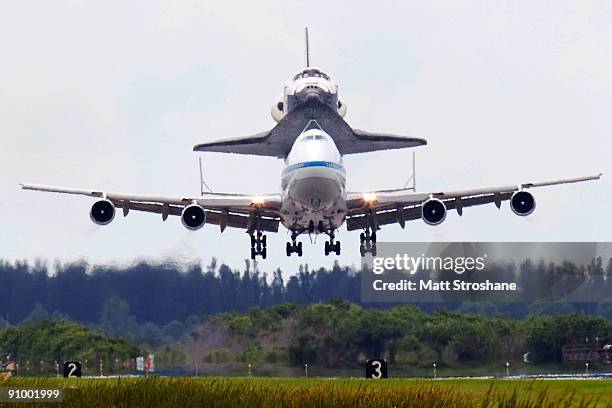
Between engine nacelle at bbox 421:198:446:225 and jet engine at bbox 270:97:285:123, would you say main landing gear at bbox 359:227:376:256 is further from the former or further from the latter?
jet engine at bbox 270:97:285:123

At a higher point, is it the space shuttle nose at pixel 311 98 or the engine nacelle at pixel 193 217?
the space shuttle nose at pixel 311 98

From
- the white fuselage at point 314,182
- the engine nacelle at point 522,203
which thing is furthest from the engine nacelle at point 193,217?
the engine nacelle at point 522,203

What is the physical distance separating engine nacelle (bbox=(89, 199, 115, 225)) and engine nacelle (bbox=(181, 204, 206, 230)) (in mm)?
3202

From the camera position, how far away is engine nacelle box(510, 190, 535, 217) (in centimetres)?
5397

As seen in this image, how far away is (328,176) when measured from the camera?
50750mm

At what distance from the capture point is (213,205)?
2185 inches

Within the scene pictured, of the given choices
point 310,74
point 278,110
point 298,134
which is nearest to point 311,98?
point 310,74

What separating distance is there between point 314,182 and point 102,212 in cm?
992

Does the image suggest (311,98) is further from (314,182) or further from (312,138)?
(314,182)

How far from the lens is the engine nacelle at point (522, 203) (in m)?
54.0

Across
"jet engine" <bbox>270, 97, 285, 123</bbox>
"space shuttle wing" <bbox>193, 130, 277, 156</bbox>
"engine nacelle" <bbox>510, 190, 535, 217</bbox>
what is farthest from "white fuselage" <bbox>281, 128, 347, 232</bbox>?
"jet engine" <bbox>270, 97, 285, 123</bbox>

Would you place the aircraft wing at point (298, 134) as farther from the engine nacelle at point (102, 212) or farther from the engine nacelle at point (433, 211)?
the engine nacelle at point (433, 211)

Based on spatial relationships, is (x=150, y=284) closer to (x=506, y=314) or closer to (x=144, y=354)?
(x=144, y=354)

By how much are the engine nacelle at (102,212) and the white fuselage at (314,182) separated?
760cm
